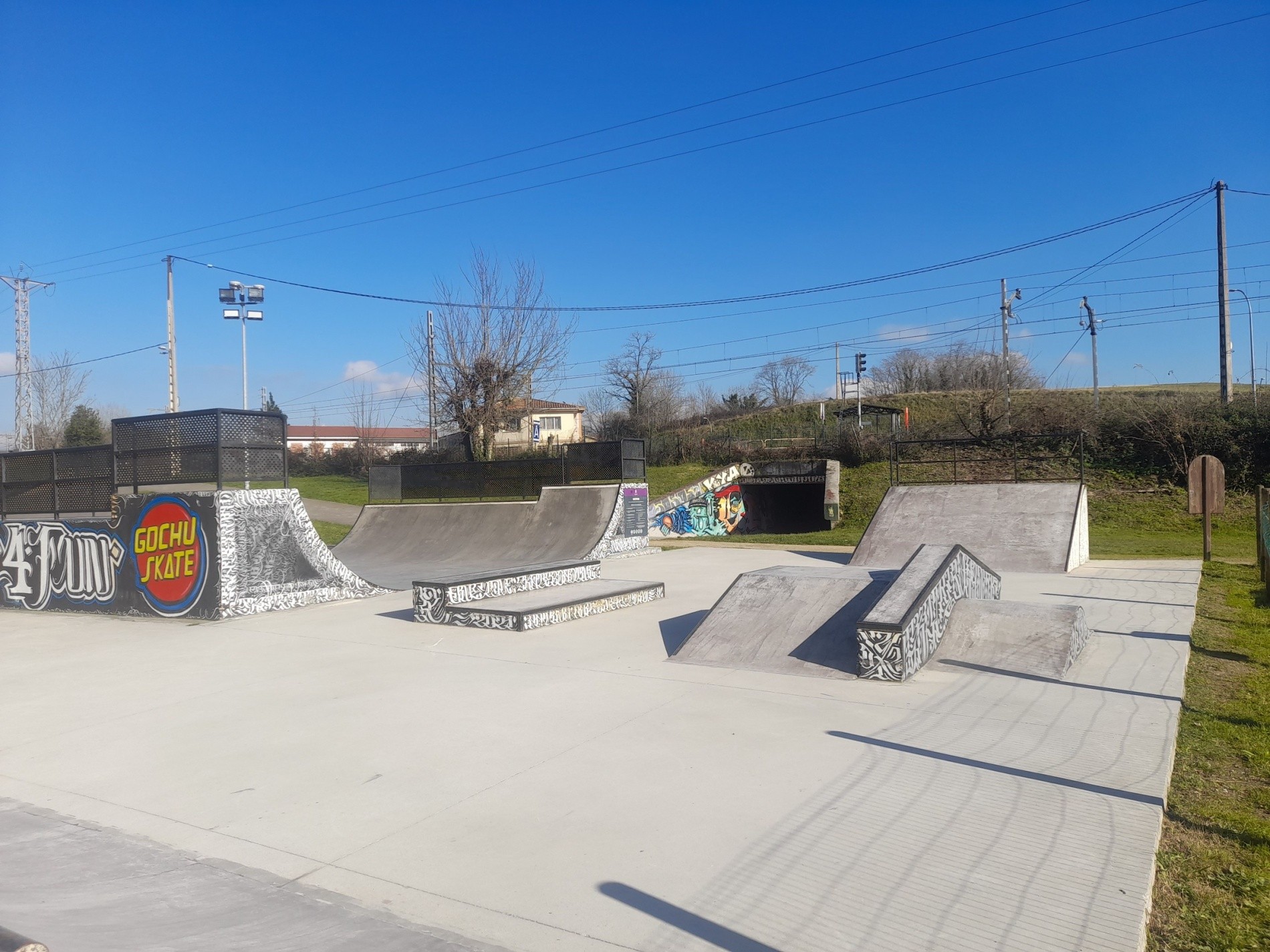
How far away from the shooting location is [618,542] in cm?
1931

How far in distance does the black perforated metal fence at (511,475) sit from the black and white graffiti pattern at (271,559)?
9005 millimetres

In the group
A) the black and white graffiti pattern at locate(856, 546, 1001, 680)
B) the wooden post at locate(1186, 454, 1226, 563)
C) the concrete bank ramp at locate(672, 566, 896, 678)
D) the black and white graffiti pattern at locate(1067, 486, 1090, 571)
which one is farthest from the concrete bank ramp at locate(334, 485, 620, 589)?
the wooden post at locate(1186, 454, 1226, 563)

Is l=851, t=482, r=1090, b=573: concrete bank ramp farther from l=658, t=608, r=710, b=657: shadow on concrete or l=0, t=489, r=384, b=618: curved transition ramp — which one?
l=0, t=489, r=384, b=618: curved transition ramp

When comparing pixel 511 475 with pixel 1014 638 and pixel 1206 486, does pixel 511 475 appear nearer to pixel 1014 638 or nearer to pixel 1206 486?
pixel 1206 486

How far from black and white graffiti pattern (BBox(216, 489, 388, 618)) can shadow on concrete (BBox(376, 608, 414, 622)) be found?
1.54 meters

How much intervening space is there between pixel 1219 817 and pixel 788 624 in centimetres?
454

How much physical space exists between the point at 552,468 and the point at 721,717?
16.2 m

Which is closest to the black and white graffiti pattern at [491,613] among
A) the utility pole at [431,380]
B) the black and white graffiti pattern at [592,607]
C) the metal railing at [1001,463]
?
the black and white graffiti pattern at [592,607]

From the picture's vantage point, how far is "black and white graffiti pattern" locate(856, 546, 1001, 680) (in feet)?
23.5

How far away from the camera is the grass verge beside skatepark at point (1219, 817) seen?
321cm

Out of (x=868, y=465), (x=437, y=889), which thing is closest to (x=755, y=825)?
(x=437, y=889)

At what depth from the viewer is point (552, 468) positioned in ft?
72.0

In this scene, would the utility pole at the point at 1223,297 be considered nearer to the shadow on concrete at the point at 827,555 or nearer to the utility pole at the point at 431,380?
the shadow on concrete at the point at 827,555

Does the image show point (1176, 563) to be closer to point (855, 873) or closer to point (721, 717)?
point (721, 717)
